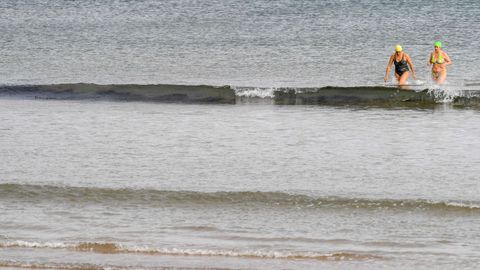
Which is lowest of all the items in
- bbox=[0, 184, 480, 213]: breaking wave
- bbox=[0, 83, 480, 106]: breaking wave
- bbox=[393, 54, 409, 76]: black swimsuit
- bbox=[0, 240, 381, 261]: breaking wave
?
bbox=[0, 240, 381, 261]: breaking wave

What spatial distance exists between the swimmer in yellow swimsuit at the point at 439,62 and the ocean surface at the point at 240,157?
339 mm

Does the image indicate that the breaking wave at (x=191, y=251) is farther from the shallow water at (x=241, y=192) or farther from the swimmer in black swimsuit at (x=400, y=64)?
the swimmer in black swimsuit at (x=400, y=64)

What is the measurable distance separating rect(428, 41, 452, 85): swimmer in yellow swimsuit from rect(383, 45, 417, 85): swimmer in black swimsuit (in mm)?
617

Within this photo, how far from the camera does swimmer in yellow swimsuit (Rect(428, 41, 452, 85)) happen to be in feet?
78.4

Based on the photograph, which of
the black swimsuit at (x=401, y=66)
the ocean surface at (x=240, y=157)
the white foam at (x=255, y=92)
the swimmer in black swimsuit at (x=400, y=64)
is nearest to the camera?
the ocean surface at (x=240, y=157)

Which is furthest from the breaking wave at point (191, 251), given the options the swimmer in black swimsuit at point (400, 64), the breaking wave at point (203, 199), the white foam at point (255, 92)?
the white foam at point (255, 92)

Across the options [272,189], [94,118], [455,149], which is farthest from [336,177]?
[94,118]

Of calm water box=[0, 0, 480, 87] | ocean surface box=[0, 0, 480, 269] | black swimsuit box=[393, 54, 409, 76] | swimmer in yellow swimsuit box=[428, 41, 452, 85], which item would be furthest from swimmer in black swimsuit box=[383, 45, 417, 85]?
calm water box=[0, 0, 480, 87]

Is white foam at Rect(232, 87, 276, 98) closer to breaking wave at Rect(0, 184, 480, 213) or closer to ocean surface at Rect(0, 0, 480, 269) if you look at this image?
ocean surface at Rect(0, 0, 480, 269)

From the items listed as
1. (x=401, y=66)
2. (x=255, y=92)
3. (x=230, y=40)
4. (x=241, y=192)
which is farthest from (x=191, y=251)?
(x=230, y=40)

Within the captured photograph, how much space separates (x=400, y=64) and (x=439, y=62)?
3.07 feet

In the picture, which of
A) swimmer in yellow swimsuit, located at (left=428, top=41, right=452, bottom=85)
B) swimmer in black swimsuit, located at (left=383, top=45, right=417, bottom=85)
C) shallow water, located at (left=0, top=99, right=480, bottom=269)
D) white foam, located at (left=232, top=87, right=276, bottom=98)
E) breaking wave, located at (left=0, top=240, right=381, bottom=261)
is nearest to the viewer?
breaking wave, located at (left=0, top=240, right=381, bottom=261)

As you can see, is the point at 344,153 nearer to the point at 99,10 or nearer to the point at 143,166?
the point at 143,166

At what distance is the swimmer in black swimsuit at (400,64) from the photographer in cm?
2369
